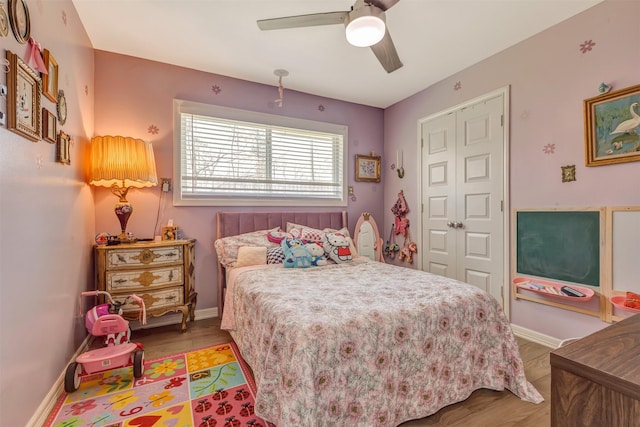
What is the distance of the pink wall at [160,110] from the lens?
274 cm

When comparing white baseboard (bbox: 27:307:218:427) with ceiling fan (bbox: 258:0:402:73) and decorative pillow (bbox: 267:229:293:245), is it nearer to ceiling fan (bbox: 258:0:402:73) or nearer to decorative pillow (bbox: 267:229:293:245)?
decorative pillow (bbox: 267:229:293:245)

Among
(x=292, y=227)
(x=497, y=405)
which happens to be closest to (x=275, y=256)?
(x=292, y=227)

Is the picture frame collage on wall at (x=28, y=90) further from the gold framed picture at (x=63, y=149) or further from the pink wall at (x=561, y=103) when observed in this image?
the pink wall at (x=561, y=103)

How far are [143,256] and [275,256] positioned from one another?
44.0 inches

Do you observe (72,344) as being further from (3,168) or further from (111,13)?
(111,13)

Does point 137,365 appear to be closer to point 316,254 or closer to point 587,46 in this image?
point 316,254

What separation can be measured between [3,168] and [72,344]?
1.43 m

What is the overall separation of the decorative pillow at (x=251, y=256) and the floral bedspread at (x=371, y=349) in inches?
25.5

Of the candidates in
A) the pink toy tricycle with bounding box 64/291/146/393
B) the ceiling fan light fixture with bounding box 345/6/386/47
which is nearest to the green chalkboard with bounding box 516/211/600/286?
the ceiling fan light fixture with bounding box 345/6/386/47

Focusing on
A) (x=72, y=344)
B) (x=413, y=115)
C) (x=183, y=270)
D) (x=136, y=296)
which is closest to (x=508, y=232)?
(x=413, y=115)

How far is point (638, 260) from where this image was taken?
6.45 ft

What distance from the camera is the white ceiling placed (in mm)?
2152

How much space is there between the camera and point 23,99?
136 centimetres

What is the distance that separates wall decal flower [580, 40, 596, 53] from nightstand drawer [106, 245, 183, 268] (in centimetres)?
362
